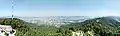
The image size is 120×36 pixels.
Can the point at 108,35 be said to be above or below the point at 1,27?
below

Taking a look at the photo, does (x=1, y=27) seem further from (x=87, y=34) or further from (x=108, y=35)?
(x=108, y=35)

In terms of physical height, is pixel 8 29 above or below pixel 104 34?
above

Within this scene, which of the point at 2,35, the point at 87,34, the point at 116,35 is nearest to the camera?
the point at 2,35

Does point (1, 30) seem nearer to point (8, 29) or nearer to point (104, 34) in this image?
point (8, 29)

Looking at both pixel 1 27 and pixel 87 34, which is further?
pixel 87 34

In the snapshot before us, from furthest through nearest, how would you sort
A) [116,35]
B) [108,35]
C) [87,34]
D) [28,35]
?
[108,35], [116,35], [28,35], [87,34]

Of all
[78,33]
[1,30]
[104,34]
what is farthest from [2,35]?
[104,34]

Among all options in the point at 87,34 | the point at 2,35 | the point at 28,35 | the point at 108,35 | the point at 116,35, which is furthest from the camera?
the point at 108,35

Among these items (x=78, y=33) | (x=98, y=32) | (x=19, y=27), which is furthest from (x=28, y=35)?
(x=98, y=32)

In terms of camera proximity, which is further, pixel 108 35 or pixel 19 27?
pixel 108 35
